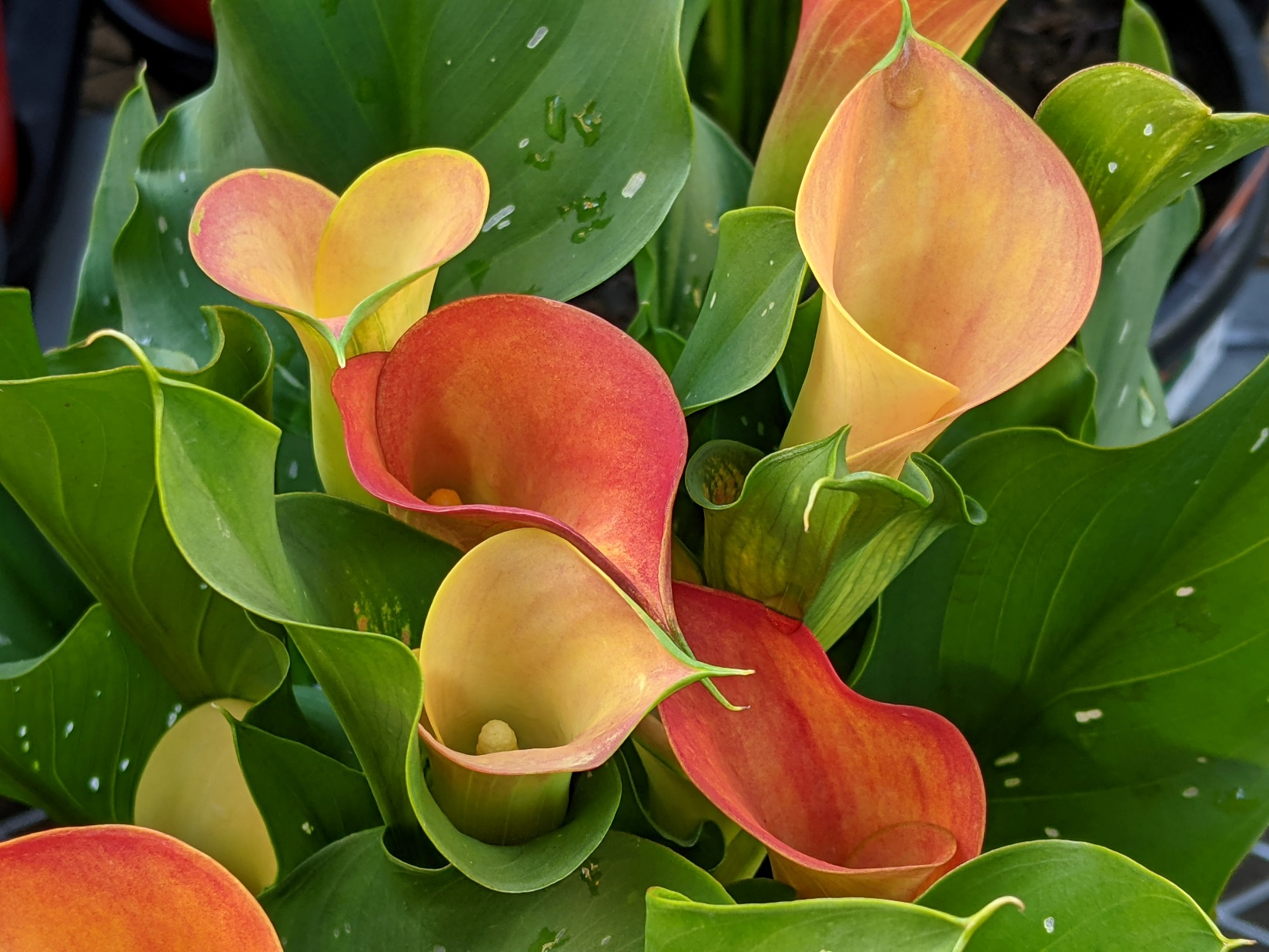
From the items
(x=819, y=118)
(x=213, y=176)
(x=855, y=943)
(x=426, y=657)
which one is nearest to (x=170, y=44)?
(x=213, y=176)

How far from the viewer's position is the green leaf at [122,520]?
0.96 ft

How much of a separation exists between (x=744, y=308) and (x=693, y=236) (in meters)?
0.16

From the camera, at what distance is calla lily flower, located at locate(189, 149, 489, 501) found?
1.02ft

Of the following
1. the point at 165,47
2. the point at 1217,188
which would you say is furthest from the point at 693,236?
the point at 165,47

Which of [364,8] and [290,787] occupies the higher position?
[364,8]

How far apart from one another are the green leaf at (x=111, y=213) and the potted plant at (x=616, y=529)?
1.6 inches

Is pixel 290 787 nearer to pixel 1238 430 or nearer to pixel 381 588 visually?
pixel 381 588

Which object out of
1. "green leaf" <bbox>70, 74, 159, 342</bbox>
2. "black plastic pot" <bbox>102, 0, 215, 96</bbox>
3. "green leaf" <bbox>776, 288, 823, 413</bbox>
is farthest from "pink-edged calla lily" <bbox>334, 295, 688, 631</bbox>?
"black plastic pot" <bbox>102, 0, 215, 96</bbox>

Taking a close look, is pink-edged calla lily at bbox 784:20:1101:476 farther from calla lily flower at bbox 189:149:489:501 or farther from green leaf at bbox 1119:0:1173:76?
green leaf at bbox 1119:0:1173:76

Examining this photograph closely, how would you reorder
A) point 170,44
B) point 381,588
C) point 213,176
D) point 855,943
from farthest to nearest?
point 170,44 → point 213,176 → point 381,588 → point 855,943

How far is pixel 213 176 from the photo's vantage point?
0.45 m

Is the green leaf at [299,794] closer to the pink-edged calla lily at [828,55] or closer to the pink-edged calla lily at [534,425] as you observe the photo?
the pink-edged calla lily at [534,425]

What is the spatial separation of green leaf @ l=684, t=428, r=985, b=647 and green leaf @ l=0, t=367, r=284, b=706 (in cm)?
13

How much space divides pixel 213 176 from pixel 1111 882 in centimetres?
38
